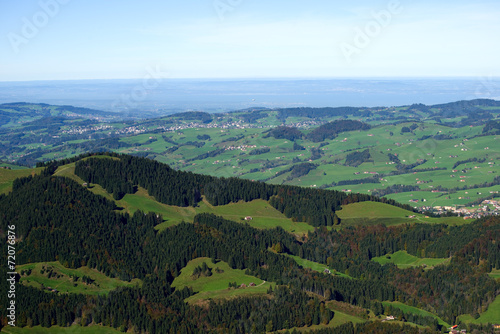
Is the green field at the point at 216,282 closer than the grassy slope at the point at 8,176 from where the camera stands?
Yes

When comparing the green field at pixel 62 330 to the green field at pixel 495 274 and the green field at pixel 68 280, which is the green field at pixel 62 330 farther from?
the green field at pixel 495 274

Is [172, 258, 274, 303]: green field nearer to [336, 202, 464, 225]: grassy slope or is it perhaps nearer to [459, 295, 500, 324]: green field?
[459, 295, 500, 324]: green field

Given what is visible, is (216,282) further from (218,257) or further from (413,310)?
(413,310)

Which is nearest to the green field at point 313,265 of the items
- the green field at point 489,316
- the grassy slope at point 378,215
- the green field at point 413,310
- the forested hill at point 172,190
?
the green field at point 413,310

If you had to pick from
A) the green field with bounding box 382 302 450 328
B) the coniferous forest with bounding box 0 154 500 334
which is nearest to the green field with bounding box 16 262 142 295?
the coniferous forest with bounding box 0 154 500 334

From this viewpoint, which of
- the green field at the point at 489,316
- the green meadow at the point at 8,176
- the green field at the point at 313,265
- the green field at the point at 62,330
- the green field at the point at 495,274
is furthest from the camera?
the green meadow at the point at 8,176

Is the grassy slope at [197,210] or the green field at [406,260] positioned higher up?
the grassy slope at [197,210]

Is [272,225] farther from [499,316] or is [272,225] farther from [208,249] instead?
[499,316]
